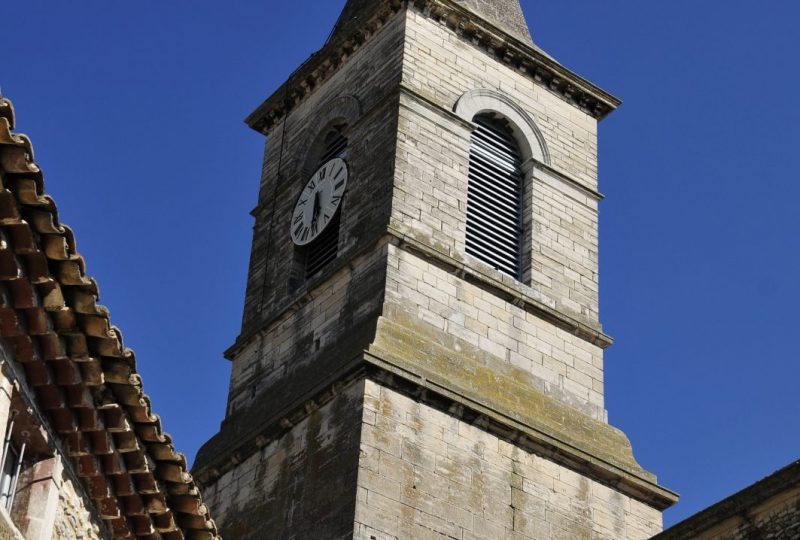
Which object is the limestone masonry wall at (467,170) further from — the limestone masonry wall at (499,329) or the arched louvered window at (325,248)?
the arched louvered window at (325,248)

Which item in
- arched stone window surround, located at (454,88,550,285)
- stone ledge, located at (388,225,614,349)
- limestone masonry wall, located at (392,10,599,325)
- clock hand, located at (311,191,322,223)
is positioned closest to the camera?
stone ledge, located at (388,225,614,349)

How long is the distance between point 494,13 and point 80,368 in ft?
51.8

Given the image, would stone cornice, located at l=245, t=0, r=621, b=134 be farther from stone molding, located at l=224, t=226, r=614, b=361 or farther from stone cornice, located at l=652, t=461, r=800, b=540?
stone cornice, located at l=652, t=461, r=800, b=540

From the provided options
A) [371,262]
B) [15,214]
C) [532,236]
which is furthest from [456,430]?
[15,214]

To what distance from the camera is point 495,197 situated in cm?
2197

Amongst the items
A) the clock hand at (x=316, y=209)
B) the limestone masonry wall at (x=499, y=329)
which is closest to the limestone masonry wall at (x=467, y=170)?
the limestone masonry wall at (x=499, y=329)

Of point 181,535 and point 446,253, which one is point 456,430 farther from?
point 181,535

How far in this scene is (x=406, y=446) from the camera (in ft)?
58.7

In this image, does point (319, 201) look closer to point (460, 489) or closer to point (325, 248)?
point (325, 248)

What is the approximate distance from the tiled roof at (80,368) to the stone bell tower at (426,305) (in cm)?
647

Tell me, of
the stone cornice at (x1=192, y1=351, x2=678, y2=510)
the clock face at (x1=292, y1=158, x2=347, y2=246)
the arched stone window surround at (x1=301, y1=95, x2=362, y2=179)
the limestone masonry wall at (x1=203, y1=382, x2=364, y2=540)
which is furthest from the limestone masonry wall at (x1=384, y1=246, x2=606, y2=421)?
the arched stone window surround at (x1=301, y1=95, x2=362, y2=179)

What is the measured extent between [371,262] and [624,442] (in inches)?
150

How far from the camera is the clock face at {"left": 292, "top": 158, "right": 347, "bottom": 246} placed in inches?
854

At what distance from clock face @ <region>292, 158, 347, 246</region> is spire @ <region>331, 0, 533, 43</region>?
2.47 metres
